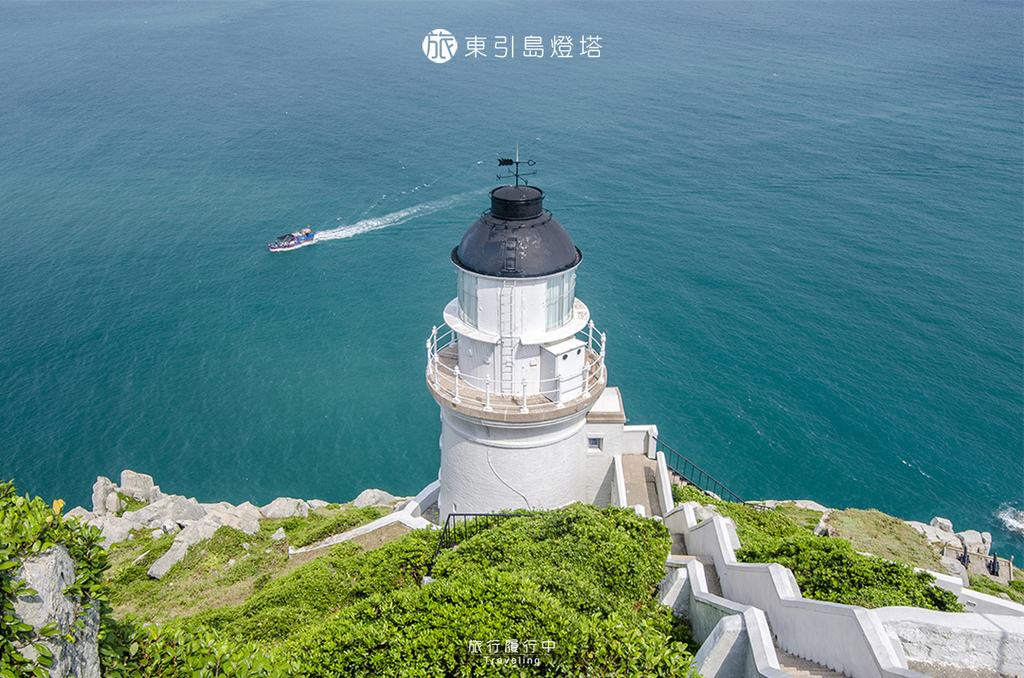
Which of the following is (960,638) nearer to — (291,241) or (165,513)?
(165,513)

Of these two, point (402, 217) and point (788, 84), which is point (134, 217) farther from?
point (788, 84)

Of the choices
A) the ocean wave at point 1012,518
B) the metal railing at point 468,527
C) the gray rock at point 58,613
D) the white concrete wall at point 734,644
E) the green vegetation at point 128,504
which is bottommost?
the ocean wave at point 1012,518

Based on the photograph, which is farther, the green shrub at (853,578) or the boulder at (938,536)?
the boulder at (938,536)

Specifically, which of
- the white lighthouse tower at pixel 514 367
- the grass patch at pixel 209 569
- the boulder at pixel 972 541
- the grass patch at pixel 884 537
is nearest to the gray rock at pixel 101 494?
the grass patch at pixel 209 569

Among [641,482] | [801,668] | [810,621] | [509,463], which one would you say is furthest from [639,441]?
[801,668]

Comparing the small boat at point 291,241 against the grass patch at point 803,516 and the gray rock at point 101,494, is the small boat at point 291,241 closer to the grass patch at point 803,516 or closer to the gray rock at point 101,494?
the gray rock at point 101,494

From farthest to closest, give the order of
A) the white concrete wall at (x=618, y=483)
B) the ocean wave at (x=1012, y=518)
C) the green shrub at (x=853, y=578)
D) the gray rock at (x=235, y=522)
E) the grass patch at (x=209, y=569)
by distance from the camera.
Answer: the ocean wave at (x=1012, y=518) < the gray rock at (x=235, y=522) < the white concrete wall at (x=618, y=483) < the grass patch at (x=209, y=569) < the green shrub at (x=853, y=578)

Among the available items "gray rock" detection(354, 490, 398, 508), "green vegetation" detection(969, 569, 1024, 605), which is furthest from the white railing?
"gray rock" detection(354, 490, 398, 508)

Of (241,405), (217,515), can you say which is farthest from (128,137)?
(217,515)
